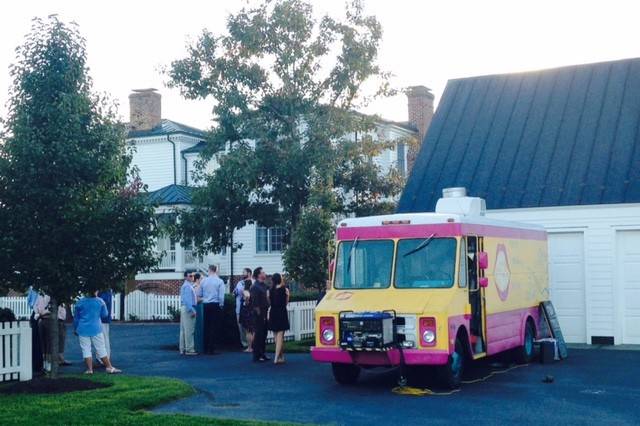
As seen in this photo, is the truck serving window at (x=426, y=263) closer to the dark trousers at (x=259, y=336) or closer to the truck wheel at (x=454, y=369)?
the truck wheel at (x=454, y=369)

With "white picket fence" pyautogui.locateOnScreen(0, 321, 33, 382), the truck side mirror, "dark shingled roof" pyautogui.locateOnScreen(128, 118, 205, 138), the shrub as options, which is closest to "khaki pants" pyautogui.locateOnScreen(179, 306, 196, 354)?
the shrub

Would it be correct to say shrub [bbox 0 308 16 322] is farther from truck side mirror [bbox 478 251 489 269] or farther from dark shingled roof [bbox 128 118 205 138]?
dark shingled roof [bbox 128 118 205 138]

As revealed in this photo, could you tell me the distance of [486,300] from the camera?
15.9 metres

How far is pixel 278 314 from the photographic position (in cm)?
1891

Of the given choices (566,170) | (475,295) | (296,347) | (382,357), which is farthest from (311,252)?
(382,357)

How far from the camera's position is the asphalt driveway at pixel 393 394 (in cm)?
1205

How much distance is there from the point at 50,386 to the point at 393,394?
5175 mm

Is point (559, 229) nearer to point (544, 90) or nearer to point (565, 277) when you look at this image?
point (565, 277)

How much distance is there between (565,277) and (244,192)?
10808 millimetres

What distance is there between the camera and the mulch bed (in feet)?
46.9

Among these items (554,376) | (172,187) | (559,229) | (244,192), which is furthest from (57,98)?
(172,187)

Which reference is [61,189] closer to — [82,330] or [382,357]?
[82,330]

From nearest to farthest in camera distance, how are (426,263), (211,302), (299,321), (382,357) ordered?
1. (382,357)
2. (426,263)
3. (211,302)
4. (299,321)

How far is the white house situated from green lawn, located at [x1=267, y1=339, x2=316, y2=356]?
11.8m
